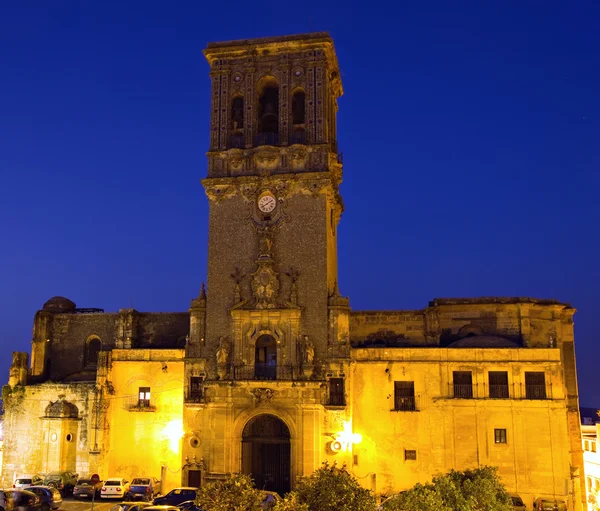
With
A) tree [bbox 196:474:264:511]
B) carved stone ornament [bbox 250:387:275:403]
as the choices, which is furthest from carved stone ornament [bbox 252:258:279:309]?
tree [bbox 196:474:264:511]

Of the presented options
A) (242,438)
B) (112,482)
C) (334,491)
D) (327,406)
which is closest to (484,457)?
(327,406)

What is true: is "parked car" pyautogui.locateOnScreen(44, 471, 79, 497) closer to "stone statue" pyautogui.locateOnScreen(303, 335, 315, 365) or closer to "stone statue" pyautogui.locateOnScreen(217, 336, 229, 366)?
"stone statue" pyautogui.locateOnScreen(217, 336, 229, 366)

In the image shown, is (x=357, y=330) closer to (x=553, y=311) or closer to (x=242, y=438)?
(x=242, y=438)

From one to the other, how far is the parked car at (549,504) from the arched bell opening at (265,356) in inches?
625

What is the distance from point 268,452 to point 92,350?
14.6 metres

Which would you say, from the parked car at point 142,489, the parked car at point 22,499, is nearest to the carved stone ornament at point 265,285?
the parked car at point 142,489

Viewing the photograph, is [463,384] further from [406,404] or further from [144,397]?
[144,397]

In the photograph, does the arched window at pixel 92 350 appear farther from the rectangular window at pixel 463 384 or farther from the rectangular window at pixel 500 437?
the rectangular window at pixel 500 437

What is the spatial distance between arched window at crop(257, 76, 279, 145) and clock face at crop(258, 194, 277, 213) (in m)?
4.53

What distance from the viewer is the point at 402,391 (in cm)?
3950

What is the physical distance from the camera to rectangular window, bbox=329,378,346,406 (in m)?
38.7

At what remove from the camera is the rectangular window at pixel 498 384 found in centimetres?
3869

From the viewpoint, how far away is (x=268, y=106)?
4488 centimetres

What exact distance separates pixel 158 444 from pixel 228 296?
31.8ft
